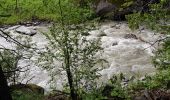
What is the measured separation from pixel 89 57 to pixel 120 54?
661 cm

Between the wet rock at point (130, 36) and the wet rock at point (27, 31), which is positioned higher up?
the wet rock at point (27, 31)

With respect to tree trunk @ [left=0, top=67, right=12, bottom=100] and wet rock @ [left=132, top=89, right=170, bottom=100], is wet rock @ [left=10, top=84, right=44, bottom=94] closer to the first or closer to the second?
wet rock @ [left=132, top=89, right=170, bottom=100]

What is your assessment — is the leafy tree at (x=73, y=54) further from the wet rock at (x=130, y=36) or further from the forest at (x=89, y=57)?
the wet rock at (x=130, y=36)

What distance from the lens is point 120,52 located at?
16531 mm

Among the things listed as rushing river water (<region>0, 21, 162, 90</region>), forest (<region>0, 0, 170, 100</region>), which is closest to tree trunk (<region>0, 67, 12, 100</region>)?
forest (<region>0, 0, 170, 100</region>)

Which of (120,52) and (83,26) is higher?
(83,26)

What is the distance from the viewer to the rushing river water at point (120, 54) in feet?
47.6

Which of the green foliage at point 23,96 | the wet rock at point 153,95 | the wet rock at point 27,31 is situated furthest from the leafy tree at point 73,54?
the wet rock at point 27,31

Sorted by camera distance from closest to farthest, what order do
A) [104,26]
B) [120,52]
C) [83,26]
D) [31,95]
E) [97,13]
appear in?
[83,26]
[31,95]
[120,52]
[104,26]
[97,13]

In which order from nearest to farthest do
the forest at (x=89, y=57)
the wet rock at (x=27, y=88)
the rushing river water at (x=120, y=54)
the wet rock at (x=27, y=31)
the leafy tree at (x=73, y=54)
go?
the forest at (x=89, y=57) < the leafy tree at (x=73, y=54) < the wet rock at (x=27, y=88) < the rushing river water at (x=120, y=54) < the wet rock at (x=27, y=31)

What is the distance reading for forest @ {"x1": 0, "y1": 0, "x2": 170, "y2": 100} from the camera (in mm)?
8227

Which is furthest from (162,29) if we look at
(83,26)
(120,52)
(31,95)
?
(120,52)

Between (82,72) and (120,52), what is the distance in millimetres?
7272

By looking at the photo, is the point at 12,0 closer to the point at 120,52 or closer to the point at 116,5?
the point at 116,5
